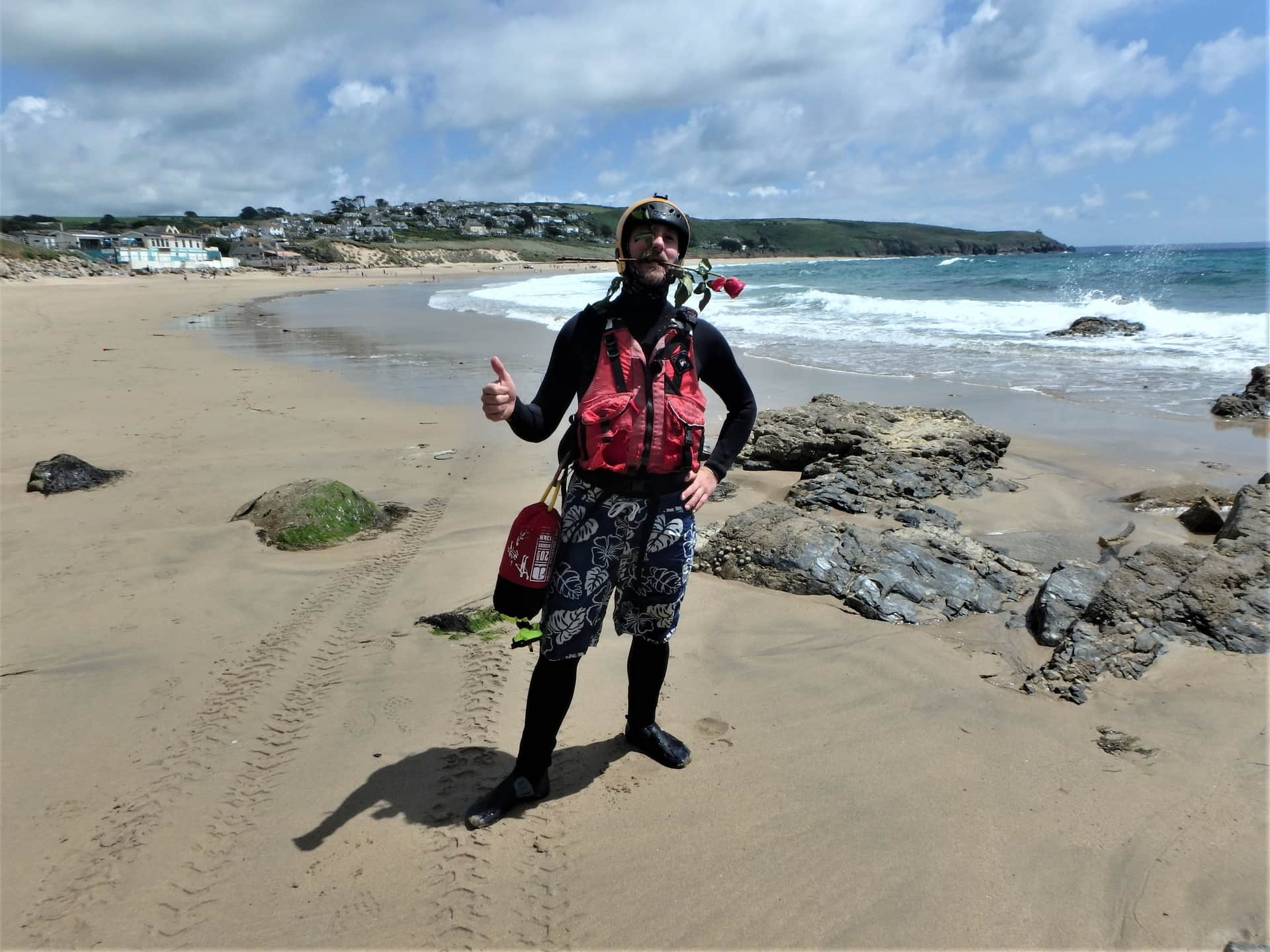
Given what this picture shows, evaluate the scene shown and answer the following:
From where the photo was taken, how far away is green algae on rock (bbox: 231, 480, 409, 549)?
17.1 ft

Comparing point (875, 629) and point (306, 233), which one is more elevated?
point (306, 233)

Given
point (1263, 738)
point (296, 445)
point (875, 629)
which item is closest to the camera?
point (1263, 738)

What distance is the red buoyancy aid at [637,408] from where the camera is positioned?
256 cm

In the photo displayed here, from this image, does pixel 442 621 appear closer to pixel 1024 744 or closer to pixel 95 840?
pixel 95 840

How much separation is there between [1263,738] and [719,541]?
268 cm

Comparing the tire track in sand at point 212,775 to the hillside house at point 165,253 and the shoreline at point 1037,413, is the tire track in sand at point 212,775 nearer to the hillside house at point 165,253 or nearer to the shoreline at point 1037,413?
the shoreline at point 1037,413

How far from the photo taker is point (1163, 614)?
3674 millimetres

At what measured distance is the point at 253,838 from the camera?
8.64 ft

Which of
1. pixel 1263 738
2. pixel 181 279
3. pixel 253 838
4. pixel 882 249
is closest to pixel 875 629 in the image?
pixel 1263 738

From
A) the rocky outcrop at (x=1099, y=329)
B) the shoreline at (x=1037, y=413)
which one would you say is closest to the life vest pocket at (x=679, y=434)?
the shoreline at (x=1037, y=413)

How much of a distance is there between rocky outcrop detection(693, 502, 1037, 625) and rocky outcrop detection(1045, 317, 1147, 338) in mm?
15391

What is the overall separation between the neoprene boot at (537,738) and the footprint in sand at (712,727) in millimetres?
698

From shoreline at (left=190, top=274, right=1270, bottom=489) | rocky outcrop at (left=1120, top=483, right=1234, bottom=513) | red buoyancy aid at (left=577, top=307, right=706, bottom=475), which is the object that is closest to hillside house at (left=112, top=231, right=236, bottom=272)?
shoreline at (left=190, top=274, right=1270, bottom=489)

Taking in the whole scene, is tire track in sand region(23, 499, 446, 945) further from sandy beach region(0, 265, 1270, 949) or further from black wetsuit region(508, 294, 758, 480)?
black wetsuit region(508, 294, 758, 480)
